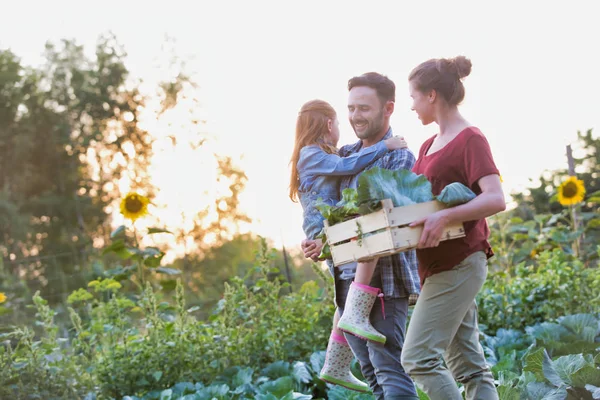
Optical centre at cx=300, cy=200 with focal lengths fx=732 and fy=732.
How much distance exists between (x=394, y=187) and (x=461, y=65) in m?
0.45

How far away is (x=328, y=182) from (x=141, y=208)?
2.45 metres

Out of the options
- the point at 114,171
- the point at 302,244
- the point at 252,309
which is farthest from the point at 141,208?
the point at 114,171

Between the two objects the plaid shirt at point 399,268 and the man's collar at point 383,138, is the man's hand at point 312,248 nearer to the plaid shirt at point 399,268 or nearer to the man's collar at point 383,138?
the plaid shirt at point 399,268

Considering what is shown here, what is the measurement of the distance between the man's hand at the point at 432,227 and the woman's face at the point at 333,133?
0.81 metres

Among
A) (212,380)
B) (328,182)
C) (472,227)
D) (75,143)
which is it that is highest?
(75,143)

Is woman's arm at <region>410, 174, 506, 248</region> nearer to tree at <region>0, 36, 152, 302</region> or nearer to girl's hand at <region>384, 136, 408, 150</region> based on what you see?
girl's hand at <region>384, 136, 408, 150</region>

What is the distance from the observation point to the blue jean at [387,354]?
91.1 inches

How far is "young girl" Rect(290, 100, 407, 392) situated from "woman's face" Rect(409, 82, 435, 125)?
200 mm

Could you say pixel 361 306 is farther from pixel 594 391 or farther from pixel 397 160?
pixel 594 391

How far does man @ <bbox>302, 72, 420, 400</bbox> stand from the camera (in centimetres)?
234

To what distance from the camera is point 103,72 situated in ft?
55.1

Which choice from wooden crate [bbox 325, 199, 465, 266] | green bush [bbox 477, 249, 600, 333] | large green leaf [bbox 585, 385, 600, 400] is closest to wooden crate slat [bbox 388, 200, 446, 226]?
wooden crate [bbox 325, 199, 465, 266]

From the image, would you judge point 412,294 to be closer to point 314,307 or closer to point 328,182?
point 328,182

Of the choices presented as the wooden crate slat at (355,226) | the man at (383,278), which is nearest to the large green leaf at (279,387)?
the man at (383,278)
